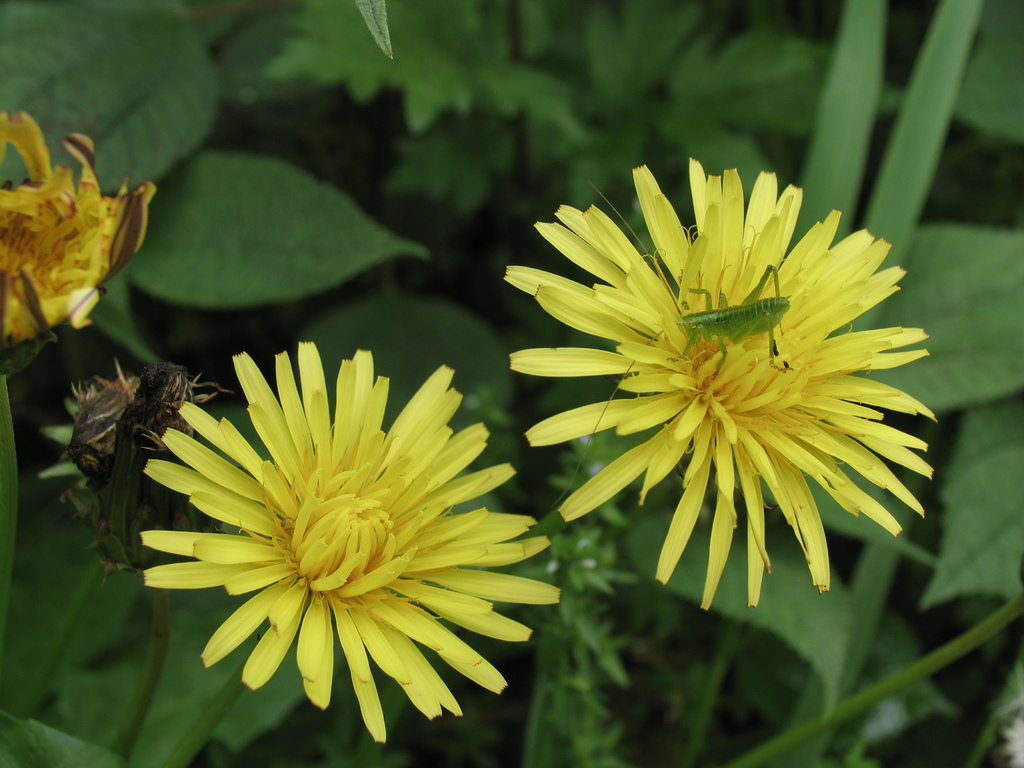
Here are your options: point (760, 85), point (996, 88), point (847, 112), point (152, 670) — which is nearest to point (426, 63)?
point (760, 85)

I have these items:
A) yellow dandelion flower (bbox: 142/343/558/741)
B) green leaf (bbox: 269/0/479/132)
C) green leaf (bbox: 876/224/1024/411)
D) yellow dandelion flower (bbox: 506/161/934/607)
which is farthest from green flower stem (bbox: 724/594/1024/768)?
green leaf (bbox: 269/0/479/132)

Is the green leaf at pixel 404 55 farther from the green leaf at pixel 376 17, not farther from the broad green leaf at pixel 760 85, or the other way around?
the green leaf at pixel 376 17

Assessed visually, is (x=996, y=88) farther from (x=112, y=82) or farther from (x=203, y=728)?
(x=203, y=728)

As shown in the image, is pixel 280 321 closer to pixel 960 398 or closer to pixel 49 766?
pixel 49 766

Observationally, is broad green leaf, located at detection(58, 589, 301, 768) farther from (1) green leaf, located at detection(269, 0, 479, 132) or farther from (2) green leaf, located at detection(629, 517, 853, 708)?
(1) green leaf, located at detection(269, 0, 479, 132)

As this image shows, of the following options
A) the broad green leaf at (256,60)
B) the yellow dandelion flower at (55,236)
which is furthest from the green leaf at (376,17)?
the broad green leaf at (256,60)

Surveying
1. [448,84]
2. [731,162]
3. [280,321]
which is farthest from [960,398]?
[280,321]
